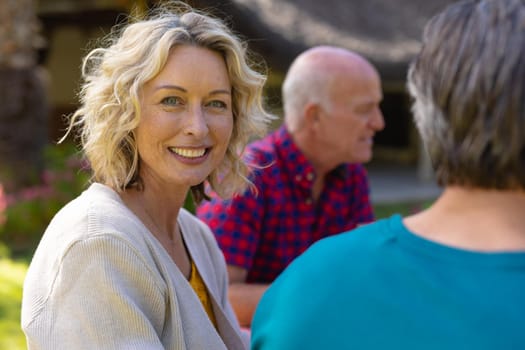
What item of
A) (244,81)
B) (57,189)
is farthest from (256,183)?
(57,189)

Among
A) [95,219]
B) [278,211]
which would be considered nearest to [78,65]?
[278,211]

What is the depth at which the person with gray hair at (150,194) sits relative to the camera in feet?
5.35

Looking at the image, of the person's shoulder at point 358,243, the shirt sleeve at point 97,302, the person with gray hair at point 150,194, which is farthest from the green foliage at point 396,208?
the person's shoulder at point 358,243

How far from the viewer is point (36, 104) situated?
7.63 metres

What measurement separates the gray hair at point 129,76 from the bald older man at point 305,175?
2.24 feet

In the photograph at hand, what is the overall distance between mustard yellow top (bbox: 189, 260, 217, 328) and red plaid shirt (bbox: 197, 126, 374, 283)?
0.55 m

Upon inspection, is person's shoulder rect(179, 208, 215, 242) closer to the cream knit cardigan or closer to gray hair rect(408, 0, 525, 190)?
the cream knit cardigan

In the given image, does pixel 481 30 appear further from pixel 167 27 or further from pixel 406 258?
pixel 167 27

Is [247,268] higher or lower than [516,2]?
lower

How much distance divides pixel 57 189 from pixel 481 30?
6431 mm

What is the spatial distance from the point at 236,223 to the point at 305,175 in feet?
1.17

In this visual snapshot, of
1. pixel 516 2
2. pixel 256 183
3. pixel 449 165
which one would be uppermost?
pixel 516 2

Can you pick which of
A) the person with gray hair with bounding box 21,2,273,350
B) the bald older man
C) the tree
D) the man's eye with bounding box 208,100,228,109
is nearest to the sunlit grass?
the bald older man

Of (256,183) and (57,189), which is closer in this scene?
(256,183)
